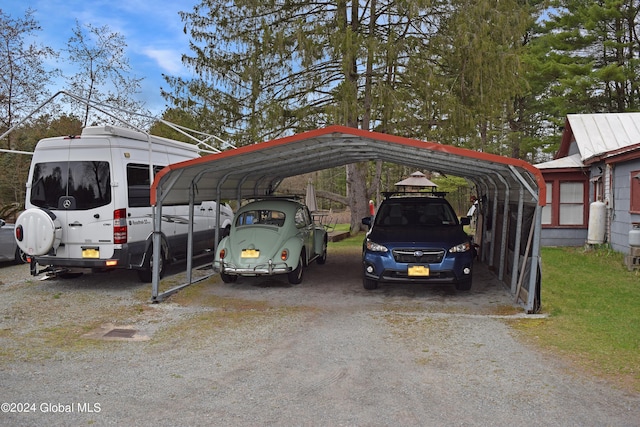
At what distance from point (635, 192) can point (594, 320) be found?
24.9 feet

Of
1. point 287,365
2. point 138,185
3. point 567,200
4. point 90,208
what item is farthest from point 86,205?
point 567,200

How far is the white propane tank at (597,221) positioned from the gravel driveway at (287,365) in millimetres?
7975

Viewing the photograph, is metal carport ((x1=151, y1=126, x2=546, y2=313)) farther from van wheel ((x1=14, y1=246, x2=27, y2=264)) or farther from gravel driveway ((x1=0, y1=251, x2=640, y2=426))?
van wheel ((x1=14, y1=246, x2=27, y2=264))

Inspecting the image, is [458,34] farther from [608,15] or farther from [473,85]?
[608,15]

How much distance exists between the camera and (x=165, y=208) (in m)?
10.4

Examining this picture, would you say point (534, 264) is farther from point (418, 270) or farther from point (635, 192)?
point (635, 192)

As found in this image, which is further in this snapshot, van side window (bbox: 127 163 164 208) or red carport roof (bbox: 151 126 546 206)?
van side window (bbox: 127 163 164 208)

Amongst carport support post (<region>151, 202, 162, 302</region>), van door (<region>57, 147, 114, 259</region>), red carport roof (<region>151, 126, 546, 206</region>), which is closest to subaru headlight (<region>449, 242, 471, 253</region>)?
red carport roof (<region>151, 126, 546, 206</region>)

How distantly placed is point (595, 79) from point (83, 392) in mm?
27855

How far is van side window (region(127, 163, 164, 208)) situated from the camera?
9211 millimetres

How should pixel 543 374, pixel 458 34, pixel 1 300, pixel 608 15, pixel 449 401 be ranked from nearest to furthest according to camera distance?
pixel 449 401
pixel 543 374
pixel 1 300
pixel 458 34
pixel 608 15

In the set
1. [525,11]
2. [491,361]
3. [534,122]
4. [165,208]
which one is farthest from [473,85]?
[534,122]

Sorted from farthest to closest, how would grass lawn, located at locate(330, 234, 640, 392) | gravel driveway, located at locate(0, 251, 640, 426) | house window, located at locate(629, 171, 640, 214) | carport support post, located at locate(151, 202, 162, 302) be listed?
house window, located at locate(629, 171, 640, 214) → carport support post, located at locate(151, 202, 162, 302) → grass lawn, located at locate(330, 234, 640, 392) → gravel driveway, located at locate(0, 251, 640, 426)

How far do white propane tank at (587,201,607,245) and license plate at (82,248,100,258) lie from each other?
44.0 feet
